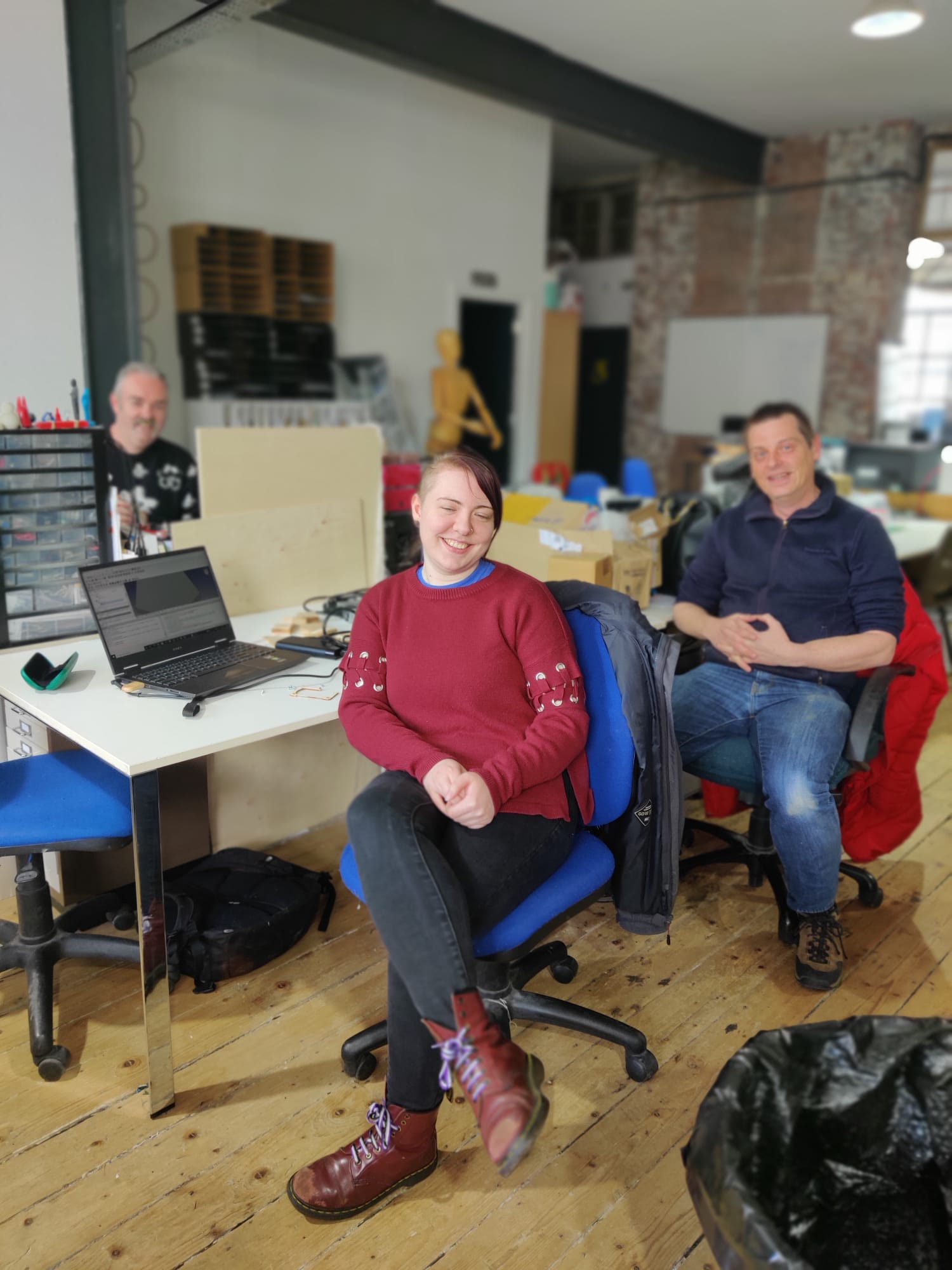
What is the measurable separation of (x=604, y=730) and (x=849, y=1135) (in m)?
0.74

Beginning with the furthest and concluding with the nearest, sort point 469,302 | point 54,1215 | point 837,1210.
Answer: point 469,302, point 54,1215, point 837,1210

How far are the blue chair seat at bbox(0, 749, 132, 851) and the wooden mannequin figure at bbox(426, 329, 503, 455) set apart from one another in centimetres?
448

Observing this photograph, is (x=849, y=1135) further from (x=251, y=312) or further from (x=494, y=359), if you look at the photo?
(x=494, y=359)

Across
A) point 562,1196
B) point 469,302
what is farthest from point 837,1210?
point 469,302

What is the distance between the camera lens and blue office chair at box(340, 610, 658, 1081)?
1.58 metres

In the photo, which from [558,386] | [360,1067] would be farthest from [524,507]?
[558,386]

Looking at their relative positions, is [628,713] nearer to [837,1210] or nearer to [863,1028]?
[863,1028]

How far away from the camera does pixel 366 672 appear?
1.69 metres

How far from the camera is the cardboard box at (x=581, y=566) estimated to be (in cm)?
245

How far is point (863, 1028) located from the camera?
131 centimetres

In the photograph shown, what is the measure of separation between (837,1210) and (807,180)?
795 cm

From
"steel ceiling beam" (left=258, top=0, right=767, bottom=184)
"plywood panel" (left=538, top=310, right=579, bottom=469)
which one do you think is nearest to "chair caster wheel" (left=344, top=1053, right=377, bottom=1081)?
"steel ceiling beam" (left=258, top=0, right=767, bottom=184)

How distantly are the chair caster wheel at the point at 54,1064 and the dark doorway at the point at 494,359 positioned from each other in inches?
225

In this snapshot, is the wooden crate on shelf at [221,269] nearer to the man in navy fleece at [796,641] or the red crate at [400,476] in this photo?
the red crate at [400,476]
